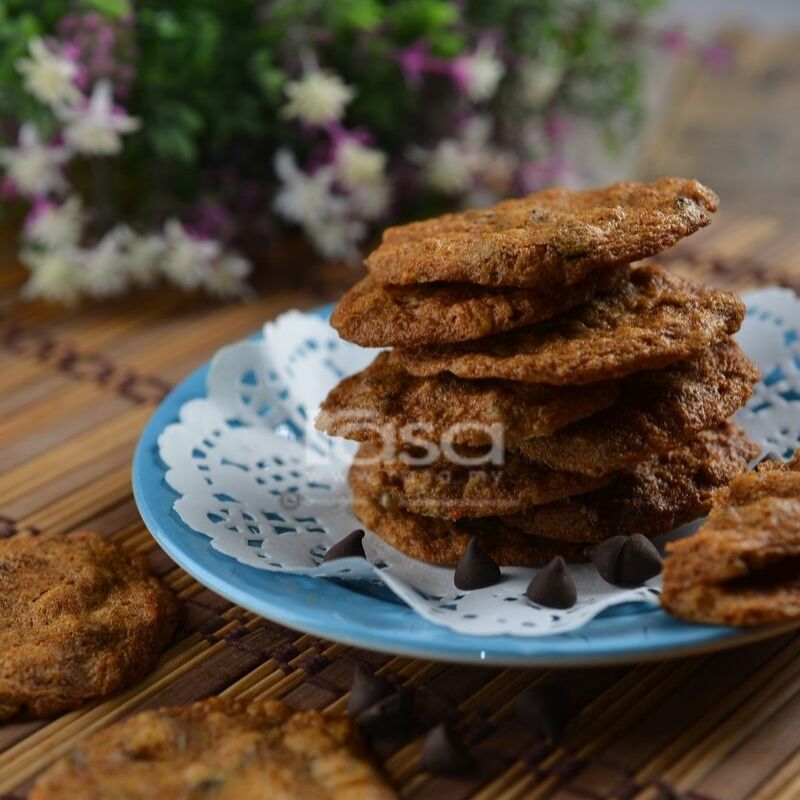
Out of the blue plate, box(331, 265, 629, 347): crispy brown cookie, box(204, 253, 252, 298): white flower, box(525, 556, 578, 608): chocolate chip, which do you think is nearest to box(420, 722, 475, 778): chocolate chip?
the blue plate

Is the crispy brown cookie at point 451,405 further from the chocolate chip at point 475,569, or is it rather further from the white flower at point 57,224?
the white flower at point 57,224

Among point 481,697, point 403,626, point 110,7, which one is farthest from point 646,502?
point 110,7

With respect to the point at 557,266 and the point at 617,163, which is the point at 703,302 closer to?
the point at 557,266

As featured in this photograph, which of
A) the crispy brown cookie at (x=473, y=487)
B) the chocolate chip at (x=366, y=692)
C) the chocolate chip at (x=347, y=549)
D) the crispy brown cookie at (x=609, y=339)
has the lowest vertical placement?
the chocolate chip at (x=366, y=692)

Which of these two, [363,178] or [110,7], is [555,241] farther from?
[110,7]

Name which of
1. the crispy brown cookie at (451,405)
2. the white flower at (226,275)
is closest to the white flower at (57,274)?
the white flower at (226,275)

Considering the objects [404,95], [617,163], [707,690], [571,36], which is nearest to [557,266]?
[707,690]
